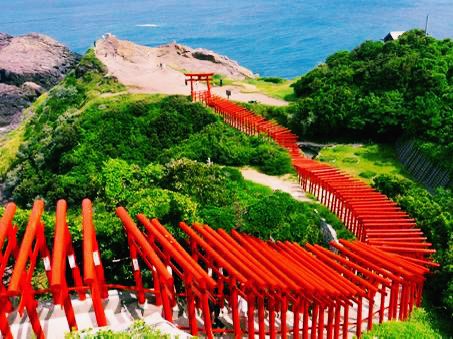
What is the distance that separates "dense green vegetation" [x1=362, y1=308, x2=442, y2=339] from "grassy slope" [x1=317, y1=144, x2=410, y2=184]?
50.4 ft

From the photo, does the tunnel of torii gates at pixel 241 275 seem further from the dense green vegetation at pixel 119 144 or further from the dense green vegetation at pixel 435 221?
the dense green vegetation at pixel 119 144

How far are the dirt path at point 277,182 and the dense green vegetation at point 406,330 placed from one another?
12.1m

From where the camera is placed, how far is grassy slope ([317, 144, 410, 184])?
35281mm

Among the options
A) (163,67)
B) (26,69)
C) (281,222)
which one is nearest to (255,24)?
(26,69)

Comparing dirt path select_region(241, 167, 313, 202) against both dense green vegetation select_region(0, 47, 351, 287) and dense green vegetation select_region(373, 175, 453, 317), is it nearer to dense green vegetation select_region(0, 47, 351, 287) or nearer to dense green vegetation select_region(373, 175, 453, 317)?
dense green vegetation select_region(0, 47, 351, 287)

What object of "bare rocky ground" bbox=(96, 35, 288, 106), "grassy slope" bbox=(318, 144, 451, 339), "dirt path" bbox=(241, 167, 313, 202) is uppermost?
"bare rocky ground" bbox=(96, 35, 288, 106)

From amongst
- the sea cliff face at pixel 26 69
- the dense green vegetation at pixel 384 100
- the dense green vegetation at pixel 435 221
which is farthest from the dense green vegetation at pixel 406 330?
the sea cliff face at pixel 26 69

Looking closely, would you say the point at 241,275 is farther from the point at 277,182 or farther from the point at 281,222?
the point at 277,182

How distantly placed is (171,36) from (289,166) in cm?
10191

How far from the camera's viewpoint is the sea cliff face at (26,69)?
7506 cm

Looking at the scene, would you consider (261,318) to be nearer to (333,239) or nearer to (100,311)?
(100,311)

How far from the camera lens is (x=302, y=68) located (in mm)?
101250

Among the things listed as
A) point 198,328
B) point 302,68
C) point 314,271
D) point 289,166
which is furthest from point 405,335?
point 302,68

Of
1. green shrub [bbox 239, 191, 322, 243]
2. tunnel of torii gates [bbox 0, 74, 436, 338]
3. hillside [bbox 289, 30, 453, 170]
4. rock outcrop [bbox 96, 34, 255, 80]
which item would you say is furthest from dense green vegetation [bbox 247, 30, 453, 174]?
rock outcrop [bbox 96, 34, 255, 80]
